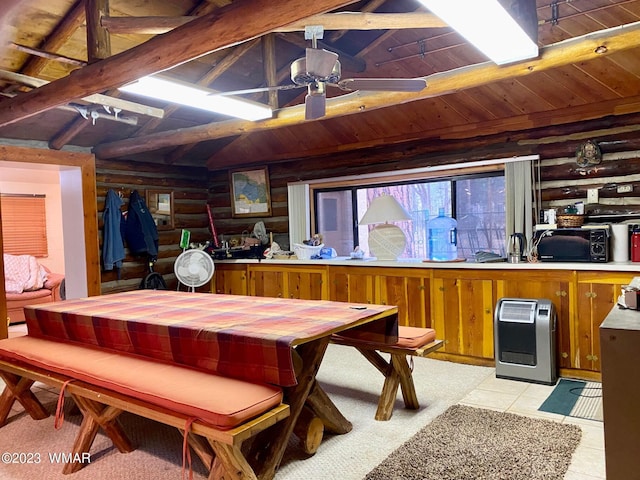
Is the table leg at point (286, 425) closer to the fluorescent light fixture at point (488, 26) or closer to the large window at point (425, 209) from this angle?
the fluorescent light fixture at point (488, 26)

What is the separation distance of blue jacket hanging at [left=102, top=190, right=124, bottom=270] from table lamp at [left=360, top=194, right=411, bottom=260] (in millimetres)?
2916

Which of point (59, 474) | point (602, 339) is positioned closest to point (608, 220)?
point (602, 339)

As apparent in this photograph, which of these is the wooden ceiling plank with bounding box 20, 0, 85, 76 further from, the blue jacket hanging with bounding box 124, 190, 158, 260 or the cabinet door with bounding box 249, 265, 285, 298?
the cabinet door with bounding box 249, 265, 285, 298

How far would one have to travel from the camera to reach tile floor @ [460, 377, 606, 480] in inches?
92.2

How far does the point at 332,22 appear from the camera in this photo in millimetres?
3010

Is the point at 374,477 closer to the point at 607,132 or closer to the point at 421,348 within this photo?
the point at 421,348

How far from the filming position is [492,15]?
2.08 m

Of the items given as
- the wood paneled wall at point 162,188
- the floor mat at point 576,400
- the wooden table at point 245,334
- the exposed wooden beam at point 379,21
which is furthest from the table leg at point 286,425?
the wood paneled wall at point 162,188

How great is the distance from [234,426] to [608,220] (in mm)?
3696

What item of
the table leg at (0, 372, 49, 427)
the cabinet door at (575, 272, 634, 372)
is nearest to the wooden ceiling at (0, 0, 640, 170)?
the cabinet door at (575, 272, 634, 372)

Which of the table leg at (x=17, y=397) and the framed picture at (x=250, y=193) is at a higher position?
the framed picture at (x=250, y=193)

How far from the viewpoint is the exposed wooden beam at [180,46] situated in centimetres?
202

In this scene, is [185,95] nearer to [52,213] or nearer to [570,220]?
[570,220]

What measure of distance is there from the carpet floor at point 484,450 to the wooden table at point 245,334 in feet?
1.69
